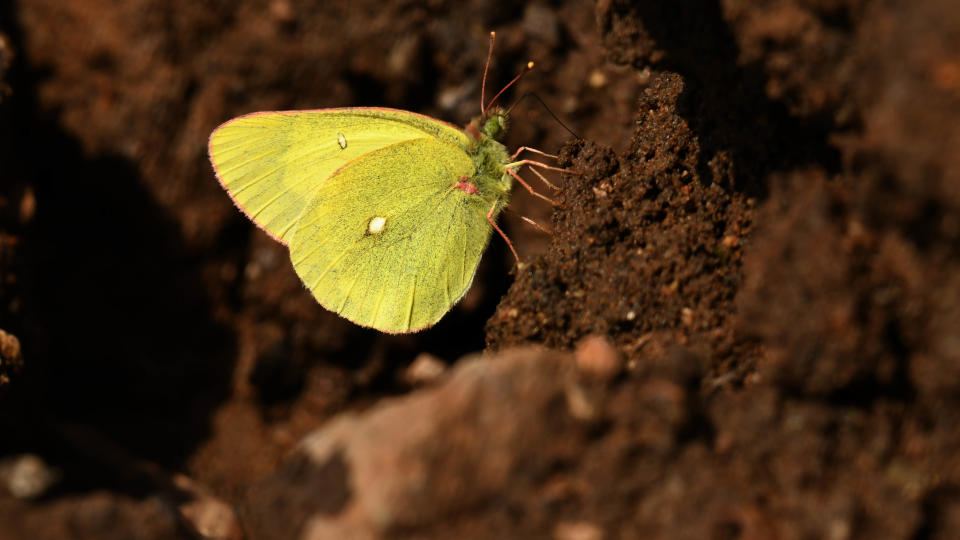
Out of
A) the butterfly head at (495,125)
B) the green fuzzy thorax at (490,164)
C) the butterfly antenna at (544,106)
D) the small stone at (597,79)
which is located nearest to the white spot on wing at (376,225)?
the green fuzzy thorax at (490,164)

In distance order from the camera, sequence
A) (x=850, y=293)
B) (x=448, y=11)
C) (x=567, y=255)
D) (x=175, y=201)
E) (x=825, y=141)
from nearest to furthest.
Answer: (x=850, y=293) → (x=825, y=141) → (x=567, y=255) → (x=448, y=11) → (x=175, y=201)

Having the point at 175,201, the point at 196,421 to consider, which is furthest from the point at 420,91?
the point at 196,421

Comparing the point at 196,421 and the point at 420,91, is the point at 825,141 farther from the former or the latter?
the point at 196,421

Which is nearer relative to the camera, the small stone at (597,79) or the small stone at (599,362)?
the small stone at (599,362)

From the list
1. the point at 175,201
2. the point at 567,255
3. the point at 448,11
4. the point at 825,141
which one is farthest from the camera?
the point at 175,201

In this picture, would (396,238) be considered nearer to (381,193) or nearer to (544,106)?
(381,193)

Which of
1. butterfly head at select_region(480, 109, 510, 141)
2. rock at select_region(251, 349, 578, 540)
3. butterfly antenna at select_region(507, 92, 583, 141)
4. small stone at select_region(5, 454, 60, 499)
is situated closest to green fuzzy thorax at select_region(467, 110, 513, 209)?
butterfly head at select_region(480, 109, 510, 141)

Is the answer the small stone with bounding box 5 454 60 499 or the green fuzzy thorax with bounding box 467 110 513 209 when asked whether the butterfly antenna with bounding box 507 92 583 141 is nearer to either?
the green fuzzy thorax with bounding box 467 110 513 209

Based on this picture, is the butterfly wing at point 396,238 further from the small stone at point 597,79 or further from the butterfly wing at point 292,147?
the small stone at point 597,79
